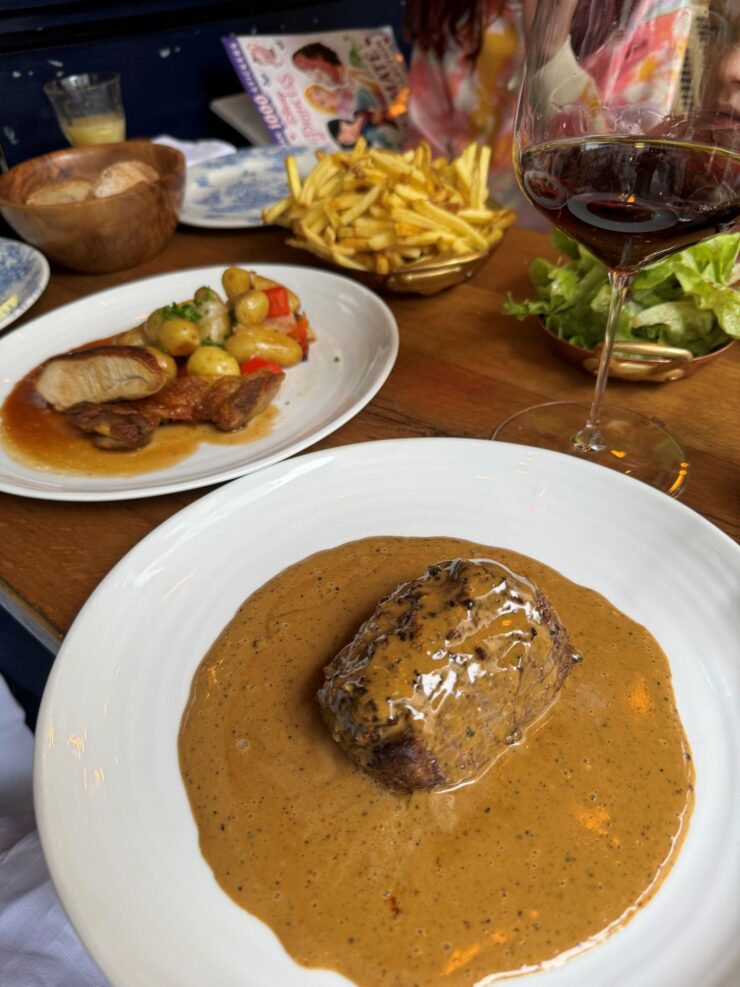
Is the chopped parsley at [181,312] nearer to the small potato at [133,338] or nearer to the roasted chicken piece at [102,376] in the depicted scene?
the small potato at [133,338]

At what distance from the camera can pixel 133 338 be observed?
207 centimetres

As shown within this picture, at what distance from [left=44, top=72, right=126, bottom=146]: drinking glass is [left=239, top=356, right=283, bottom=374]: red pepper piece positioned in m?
1.85

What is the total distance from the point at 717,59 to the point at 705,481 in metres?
0.80

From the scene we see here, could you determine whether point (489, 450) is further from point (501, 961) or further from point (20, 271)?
point (20, 271)

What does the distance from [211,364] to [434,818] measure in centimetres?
132

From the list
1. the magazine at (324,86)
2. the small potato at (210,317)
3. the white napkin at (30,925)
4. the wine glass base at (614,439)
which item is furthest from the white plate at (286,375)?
the magazine at (324,86)

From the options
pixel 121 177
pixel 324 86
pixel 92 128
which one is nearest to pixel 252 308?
pixel 121 177

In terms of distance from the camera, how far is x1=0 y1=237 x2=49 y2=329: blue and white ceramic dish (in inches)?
90.9

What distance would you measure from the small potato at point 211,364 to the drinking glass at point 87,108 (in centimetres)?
184

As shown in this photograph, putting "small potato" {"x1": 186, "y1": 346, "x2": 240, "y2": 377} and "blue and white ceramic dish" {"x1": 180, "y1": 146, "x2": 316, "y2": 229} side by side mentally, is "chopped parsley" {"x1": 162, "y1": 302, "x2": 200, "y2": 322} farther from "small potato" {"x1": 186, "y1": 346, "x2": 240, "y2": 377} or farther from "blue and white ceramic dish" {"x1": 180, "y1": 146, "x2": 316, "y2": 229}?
"blue and white ceramic dish" {"x1": 180, "y1": 146, "x2": 316, "y2": 229}

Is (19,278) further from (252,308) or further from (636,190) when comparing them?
(636,190)

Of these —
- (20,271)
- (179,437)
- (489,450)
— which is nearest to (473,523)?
(489,450)

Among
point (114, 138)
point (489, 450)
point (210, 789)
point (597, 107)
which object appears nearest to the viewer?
point (210, 789)

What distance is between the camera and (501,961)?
88cm
